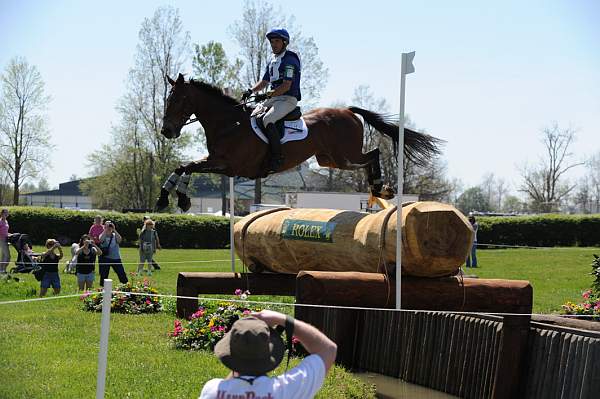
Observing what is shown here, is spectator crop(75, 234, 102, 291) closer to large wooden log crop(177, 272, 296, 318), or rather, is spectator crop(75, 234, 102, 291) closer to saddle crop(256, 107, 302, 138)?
large wooden log crop(177, 272, 296, 318)

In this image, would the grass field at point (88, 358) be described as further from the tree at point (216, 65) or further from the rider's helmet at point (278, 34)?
the tree at point (216, 65)

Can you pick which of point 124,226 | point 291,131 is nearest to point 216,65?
point 124,226

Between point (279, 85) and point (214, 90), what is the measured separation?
826 millimetres

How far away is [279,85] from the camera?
8422mm

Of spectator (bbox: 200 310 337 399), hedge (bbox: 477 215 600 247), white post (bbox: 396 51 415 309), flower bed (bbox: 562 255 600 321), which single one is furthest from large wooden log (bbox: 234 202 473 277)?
hedge (bbox: 477 215 600 247)

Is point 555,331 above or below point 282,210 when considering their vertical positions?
below


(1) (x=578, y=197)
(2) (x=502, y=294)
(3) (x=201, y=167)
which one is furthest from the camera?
(1) (x=578, y=197)

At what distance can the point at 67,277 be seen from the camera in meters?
16.6

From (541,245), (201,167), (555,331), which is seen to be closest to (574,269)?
(541,245)

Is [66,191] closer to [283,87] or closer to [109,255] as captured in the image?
[109,255]

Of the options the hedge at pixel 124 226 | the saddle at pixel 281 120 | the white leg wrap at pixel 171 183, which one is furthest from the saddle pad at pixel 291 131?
the hedge at pixel 124 226

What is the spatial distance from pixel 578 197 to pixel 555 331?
5798 centimetres

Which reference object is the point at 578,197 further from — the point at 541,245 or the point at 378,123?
the point at 378,123

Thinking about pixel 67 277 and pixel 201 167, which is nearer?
pixel 201 167
